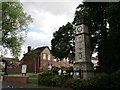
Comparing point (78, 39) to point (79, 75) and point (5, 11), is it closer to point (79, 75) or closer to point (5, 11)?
point (79, 75)

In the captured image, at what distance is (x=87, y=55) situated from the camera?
24359 mm

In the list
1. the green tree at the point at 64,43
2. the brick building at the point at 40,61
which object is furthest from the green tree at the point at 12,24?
the brick building at the point at 40,61

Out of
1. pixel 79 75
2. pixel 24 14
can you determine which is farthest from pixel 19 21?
pixel 79 75

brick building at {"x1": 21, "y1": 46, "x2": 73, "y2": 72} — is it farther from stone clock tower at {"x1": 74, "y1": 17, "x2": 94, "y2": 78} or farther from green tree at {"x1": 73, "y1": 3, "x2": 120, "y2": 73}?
stone clock tower at {"x1": 74, "y1": 17, "x2": 94, "y2": 78}

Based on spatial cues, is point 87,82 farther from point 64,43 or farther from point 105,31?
point 64,43

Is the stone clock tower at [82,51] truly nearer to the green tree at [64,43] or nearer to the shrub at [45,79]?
the shrub at [45,79]

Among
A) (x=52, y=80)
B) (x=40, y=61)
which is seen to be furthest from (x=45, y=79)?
(x=40, y=61)

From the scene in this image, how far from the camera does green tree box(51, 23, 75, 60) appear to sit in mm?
36125

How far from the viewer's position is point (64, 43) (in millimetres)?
36531

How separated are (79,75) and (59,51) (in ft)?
62.3

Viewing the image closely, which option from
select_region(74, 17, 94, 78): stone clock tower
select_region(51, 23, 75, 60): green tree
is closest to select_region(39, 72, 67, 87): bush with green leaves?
select_region(74, 17, 94, 78): stone clock tower

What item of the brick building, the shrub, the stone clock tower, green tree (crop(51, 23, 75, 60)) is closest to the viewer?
the shrub

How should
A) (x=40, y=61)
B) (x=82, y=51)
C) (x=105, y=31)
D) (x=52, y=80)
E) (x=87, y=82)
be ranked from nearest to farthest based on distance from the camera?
(x=87, y=82) < (x=52, y=80) < (x=82, y=51) < (x=105, y=31) < (x=40, y=61)

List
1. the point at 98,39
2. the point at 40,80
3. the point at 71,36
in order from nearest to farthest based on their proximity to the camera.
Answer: the point at 40,80
the point at 98,39
the point at 71,36
